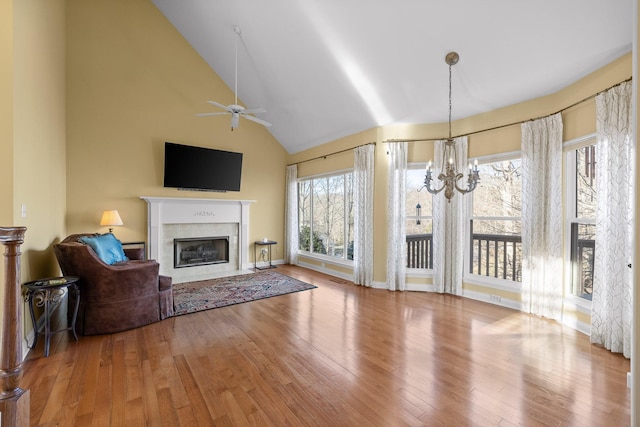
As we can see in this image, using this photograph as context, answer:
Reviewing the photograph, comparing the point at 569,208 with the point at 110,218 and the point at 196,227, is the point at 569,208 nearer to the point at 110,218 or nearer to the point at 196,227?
the point at 196,227

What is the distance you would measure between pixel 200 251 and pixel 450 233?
194 inches

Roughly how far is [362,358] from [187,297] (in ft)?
10.1

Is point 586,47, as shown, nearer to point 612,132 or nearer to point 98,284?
point 612,132

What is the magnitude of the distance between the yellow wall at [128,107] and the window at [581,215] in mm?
5886

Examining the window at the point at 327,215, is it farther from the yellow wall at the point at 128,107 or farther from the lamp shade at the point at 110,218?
the lamp shade at the point at 110,218

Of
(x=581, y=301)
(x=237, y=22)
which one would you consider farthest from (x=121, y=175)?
(x=581, y=301)

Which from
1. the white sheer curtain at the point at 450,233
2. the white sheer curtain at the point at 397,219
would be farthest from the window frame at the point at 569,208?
the white sheer curtain at the point at 397,219

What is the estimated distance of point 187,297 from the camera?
4.36m

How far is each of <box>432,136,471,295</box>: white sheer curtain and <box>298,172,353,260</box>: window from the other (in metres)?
1.76

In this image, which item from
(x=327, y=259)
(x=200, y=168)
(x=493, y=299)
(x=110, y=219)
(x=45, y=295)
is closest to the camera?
(x=45, y=295)

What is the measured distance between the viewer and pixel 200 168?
5.72 m

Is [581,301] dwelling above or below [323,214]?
below

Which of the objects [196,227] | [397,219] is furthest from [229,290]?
[397,219]

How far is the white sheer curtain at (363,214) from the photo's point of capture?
16.5ft
